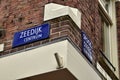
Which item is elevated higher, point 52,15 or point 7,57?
point 52,15

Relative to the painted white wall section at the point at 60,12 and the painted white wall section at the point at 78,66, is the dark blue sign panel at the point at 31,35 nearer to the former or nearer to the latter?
the painted white wall section at the point at 60,12

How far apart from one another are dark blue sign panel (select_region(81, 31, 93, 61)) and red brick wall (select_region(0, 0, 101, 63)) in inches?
4.3

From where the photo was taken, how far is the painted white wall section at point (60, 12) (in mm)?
5258

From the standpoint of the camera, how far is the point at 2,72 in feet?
16.9

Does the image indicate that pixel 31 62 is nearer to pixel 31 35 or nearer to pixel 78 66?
pixel 31 35

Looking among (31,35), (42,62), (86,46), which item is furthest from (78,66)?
(31,35)

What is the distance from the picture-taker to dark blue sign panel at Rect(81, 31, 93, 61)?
17.8ft

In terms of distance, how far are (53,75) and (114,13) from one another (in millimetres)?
4320

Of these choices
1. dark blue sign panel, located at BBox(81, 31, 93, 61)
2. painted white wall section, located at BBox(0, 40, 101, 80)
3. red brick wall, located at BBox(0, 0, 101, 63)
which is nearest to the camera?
painted white wall section, located at BBox(0, 40, 101, 80)

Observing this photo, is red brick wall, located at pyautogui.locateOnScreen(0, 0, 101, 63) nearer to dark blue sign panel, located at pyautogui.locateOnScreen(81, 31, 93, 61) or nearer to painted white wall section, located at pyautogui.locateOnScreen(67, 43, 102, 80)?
dark blue sign panel, located at pyautogui.locateOnScreen(81, 31, 93, 61)

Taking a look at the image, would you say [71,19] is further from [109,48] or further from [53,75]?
[109,48]

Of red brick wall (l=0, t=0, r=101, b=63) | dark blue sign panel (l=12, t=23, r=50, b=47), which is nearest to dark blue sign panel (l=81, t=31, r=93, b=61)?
red brick wall (l=0, t=0, r=101, b=63)

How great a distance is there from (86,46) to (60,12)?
62cm

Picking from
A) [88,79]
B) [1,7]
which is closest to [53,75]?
[88,79]
